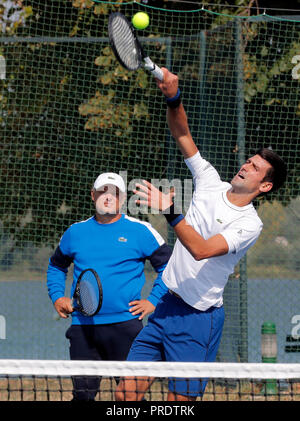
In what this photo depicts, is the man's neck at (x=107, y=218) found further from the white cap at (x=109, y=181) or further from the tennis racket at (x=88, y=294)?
the tennis racket at (x=88, y=294)

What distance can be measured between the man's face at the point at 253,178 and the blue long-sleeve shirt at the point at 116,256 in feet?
3.17

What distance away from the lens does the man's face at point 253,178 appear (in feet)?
13.5

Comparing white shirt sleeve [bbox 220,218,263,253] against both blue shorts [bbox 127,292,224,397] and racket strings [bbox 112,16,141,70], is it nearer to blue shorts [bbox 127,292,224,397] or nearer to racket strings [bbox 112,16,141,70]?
blue shorts [bbox 127,292,224,397]

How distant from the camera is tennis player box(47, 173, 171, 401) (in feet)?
15.9

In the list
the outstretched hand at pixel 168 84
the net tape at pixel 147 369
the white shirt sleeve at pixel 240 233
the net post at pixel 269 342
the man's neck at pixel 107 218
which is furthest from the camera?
the net post at pixel 269 342

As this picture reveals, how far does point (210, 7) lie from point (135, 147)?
1.98 metres

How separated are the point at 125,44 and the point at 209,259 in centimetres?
124

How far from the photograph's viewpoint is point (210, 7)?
342 inches

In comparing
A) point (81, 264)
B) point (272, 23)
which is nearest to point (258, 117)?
point (272, 23)

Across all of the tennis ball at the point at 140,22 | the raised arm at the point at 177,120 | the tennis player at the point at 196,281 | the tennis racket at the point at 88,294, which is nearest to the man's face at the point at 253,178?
the tennis player at the point at 196,281

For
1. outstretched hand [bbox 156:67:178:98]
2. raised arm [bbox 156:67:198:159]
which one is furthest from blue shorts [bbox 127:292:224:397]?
outstretched hand [bbox 156:67:178:98]

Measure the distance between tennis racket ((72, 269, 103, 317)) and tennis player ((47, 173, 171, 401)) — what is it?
10 centimetres
